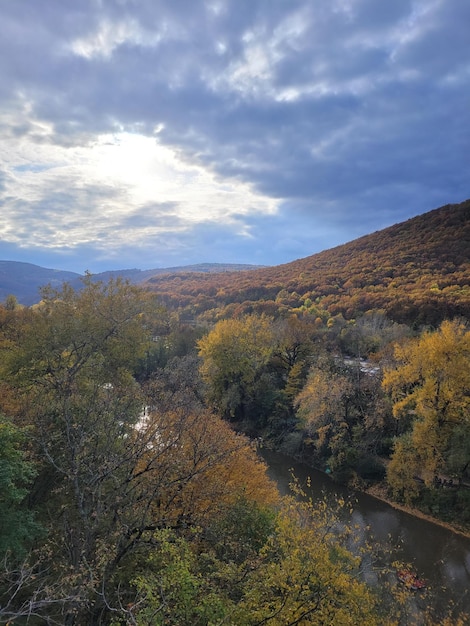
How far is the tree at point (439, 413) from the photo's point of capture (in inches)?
995

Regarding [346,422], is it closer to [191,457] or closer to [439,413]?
[439,413]

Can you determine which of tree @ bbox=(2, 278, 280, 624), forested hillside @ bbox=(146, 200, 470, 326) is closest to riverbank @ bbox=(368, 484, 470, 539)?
tree @ bbox=(2, 278, 280, 624)

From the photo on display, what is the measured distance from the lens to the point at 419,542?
22516 mm

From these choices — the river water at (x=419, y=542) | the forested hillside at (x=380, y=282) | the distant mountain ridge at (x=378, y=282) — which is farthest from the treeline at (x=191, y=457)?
the forested hillside at (x=380, y=282)

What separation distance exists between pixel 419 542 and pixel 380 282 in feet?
193

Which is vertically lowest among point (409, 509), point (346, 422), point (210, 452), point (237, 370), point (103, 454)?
point (409, 509)

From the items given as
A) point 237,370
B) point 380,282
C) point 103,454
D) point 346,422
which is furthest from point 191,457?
point 380,282

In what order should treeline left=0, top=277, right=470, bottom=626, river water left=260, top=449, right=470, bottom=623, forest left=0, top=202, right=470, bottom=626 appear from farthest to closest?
river water left=260, top=449, right=470, bottom=623 < forest left=0, top=202, right=470, bottom=626 < treeline left=0, top=277, right=470, bottom=626

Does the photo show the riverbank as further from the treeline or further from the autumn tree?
the autumn tree

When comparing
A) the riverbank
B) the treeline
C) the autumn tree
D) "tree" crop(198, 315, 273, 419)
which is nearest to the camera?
the treeline

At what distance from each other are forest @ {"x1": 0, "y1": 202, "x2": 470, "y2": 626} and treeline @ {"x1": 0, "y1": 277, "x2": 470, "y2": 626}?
104mm

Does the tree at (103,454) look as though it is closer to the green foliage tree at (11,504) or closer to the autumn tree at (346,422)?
Result: the green foliage tree at (11,504)

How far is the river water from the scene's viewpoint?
714 inches

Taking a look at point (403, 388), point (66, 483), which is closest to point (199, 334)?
point (403, 388)
